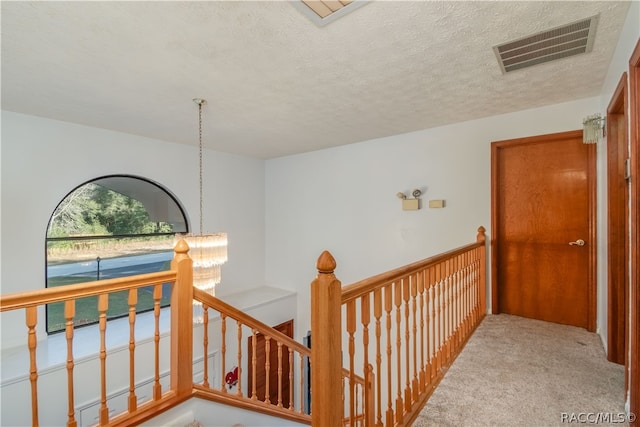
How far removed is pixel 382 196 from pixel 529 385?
284 cm

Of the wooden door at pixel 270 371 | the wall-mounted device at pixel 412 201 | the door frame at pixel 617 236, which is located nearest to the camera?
the door frame at pixel 617 236

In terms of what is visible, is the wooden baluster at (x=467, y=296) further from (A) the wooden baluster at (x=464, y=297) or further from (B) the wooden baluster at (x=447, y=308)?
(B) the wooden baluster at (x=447, y=308)

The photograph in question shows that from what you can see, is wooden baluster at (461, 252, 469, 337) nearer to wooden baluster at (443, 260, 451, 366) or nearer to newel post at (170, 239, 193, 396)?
wooden baluster at (443, 260, 451, 366)

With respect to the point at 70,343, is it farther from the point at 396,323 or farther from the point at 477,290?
the point at 477,290

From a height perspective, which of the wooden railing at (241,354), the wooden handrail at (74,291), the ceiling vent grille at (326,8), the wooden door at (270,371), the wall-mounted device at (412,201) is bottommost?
the wooden door at (270,371)

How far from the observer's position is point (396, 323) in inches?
70.8

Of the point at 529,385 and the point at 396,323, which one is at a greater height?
the point at 396,323

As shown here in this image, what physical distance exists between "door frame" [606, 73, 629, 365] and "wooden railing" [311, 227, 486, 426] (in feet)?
3.32

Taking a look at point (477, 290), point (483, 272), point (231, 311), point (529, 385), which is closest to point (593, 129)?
point (483, 272)

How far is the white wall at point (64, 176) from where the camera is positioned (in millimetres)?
3189

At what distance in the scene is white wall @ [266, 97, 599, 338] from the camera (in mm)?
3505

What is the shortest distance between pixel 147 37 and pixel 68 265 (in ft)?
11.0

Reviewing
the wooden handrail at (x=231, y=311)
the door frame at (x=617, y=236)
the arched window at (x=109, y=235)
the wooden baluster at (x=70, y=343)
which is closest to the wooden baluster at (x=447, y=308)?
the door frame at (x=617, y=236)

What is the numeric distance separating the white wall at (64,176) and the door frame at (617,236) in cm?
490
